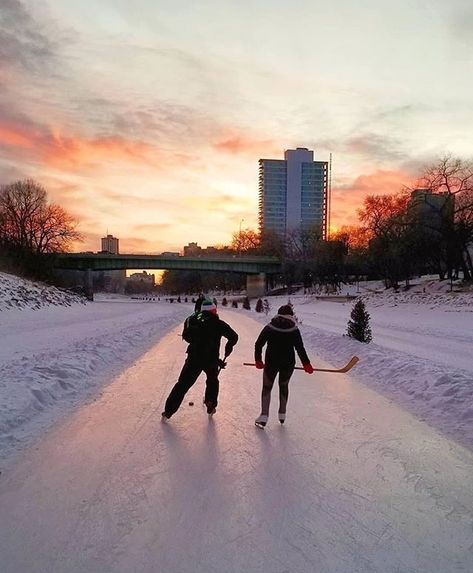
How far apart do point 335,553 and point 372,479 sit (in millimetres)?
1617

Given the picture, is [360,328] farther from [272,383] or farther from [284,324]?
[272,383]

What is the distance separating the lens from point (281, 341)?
7.38m

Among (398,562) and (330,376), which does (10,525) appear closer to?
(398,562)

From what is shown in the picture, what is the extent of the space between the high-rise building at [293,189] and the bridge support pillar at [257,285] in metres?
89.4

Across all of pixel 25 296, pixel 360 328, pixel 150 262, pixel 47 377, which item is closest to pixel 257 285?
pixel 150 262

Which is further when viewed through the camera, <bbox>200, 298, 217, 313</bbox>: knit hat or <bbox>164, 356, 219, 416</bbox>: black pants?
<bbox>200, 298, 217, 313</bbox>: knit hat

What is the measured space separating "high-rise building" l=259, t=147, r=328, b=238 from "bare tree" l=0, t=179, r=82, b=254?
107 metres

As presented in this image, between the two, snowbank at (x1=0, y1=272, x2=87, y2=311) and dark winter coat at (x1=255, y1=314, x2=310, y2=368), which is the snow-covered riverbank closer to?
dark winter coat at (x1=255, y1=314, x2=310, y2=368)

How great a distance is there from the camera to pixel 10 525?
398cm

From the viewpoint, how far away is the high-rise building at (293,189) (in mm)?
183000

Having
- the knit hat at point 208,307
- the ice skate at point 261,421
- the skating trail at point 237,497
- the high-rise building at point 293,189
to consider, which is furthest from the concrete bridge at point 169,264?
the high-rise building at point 293,189

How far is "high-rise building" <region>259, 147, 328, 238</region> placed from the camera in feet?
600

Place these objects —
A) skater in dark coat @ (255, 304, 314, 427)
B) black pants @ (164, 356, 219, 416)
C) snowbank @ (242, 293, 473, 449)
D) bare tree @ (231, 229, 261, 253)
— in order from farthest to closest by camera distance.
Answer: bare tree @ (231, 229, 261, 253), snowbank @ (242, 293, 473, 449), black pants @ (164, 356, 219, 416), skater in dark coat @ (255, 304, 314, 427)

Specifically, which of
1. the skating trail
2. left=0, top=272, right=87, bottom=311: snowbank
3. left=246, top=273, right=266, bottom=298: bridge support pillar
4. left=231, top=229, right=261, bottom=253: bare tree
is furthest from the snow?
left=231, top=229, right=261, bottom=253: bare tree
